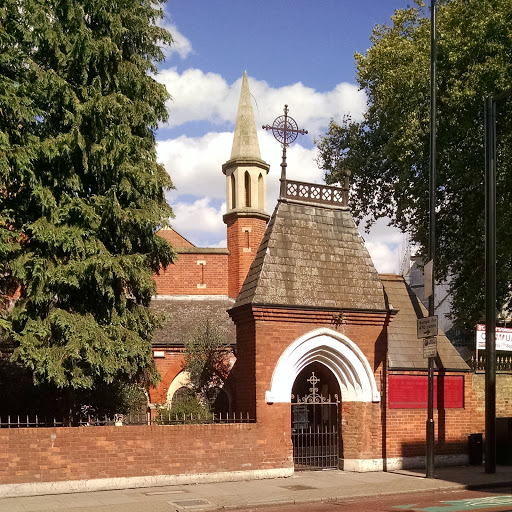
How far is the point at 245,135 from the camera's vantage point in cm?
2978

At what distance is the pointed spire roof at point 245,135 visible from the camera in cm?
Result: 2962

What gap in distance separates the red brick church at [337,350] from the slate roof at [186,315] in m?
5.97

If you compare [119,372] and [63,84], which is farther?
[119,372]

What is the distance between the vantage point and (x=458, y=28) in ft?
82.0

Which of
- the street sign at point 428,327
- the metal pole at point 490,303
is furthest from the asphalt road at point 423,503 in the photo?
the street sign at point 428,327

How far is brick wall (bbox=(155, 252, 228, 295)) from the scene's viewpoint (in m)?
27.9

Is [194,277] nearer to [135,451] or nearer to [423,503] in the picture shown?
[135,451]

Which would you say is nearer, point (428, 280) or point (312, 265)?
point (428, 280)

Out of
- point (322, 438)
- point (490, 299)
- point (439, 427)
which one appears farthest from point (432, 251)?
point (322, 438)

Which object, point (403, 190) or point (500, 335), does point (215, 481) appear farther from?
point (403, 190)

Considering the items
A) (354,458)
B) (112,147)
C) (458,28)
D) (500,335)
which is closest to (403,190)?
(458,28)

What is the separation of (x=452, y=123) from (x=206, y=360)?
11302 mm

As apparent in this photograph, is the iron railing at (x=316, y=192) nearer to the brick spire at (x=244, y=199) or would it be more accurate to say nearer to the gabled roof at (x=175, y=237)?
the brick spire at (x=244, y=199)

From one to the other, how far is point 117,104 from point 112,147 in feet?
3.06
